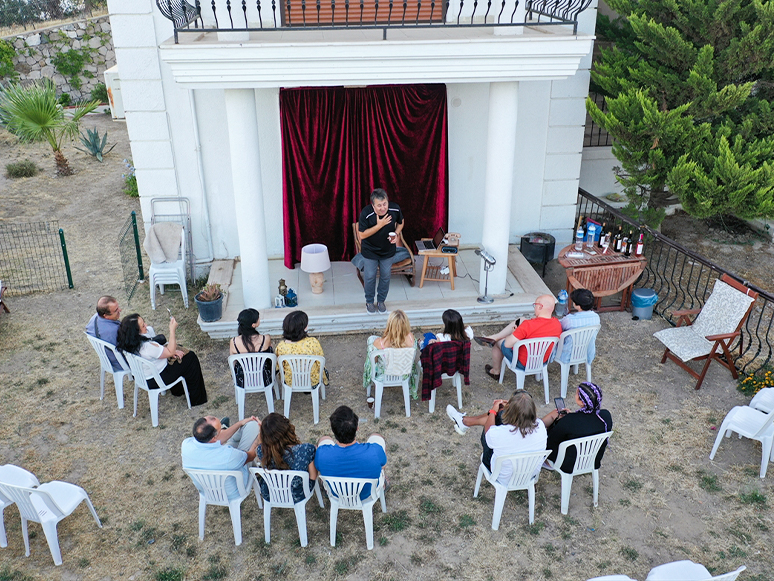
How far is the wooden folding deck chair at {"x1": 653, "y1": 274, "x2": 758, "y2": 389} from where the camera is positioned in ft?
21.7

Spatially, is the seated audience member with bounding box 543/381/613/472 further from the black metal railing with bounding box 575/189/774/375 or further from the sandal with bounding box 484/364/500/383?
the black metal railing with bounding box 575/189/774/375

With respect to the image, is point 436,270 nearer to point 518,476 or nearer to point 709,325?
point 709,325

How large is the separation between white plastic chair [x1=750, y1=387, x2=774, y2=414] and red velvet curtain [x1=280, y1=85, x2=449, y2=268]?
4359 mm

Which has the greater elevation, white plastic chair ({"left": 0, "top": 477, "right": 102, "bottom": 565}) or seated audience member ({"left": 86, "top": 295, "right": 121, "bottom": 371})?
seated audience member ({"left": 86, "top": 295, "right": 121, "bottom": 371})

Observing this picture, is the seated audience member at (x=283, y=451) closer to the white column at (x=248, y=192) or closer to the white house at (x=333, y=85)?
the white column at (x=248, y=192)

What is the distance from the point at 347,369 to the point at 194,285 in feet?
9.44

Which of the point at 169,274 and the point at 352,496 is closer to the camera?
the point at 352,496

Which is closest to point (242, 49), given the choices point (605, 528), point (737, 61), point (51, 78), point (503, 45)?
point (503, 45)

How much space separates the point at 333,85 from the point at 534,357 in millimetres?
3232

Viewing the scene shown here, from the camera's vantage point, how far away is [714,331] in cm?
687

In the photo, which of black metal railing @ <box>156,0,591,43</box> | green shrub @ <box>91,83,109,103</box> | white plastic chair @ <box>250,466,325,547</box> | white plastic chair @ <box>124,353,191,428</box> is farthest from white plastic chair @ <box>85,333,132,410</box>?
green shrub @ <box>91,83,109,103</box>

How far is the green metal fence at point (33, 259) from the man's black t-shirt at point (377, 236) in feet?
12.9

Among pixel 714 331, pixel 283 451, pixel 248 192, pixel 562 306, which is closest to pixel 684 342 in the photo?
pixel 714 331

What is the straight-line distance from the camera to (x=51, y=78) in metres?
18.6
